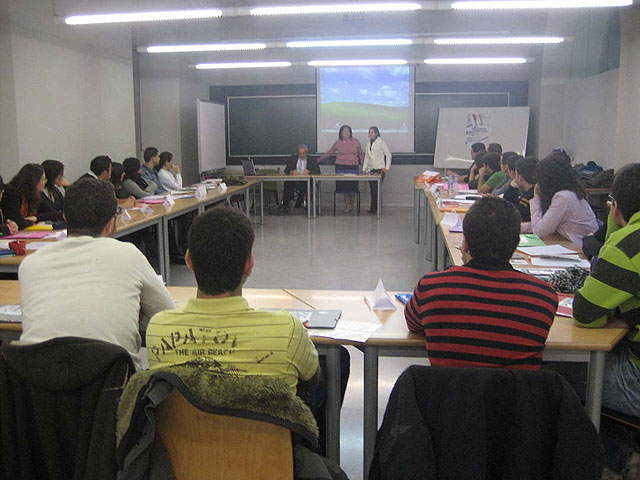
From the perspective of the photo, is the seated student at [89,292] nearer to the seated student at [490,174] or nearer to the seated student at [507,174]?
the seated student at [507,174]

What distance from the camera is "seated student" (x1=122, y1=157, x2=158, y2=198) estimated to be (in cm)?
714

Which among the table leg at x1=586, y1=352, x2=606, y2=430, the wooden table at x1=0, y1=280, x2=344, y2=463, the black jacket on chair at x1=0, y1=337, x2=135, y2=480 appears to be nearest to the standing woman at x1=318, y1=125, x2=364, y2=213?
the wooden table at x1=0, y1=280, x2=344, y2=463

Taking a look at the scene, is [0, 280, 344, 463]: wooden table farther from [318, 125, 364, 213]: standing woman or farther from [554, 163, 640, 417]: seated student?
[318, 125, 364, 213]: standing woman

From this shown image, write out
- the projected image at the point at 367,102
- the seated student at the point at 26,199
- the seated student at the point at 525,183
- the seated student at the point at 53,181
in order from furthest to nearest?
1. the projected image at the point at 367,102
2. the seated student at the point at 53,181
3. the seated student at the point at 525,183
4. the seated student at the point at 26,199

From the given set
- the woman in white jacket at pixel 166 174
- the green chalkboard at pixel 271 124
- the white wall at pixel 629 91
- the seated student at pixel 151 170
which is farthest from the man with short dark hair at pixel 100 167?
A: the green chalkboard at pixel 271 124

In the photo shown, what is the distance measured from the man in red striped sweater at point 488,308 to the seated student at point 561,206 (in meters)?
2.14

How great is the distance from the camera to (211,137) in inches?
447

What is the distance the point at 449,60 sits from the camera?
33.9 feet

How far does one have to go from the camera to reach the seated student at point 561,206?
3994 millimetres

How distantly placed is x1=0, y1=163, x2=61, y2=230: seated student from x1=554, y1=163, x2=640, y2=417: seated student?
3924 mm

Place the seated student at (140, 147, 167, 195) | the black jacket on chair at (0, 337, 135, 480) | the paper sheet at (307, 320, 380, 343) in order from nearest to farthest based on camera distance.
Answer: the black jacket on chair at (0, 337, 135, 480) → the paper sheet at (307, 320, 380, 343) → the seated student at (140, 147, 167, 195)

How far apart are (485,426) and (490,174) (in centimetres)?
628

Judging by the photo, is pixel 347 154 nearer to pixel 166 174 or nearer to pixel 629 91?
pixel 166 174

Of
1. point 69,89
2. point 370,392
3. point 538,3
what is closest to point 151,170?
point 69,89
